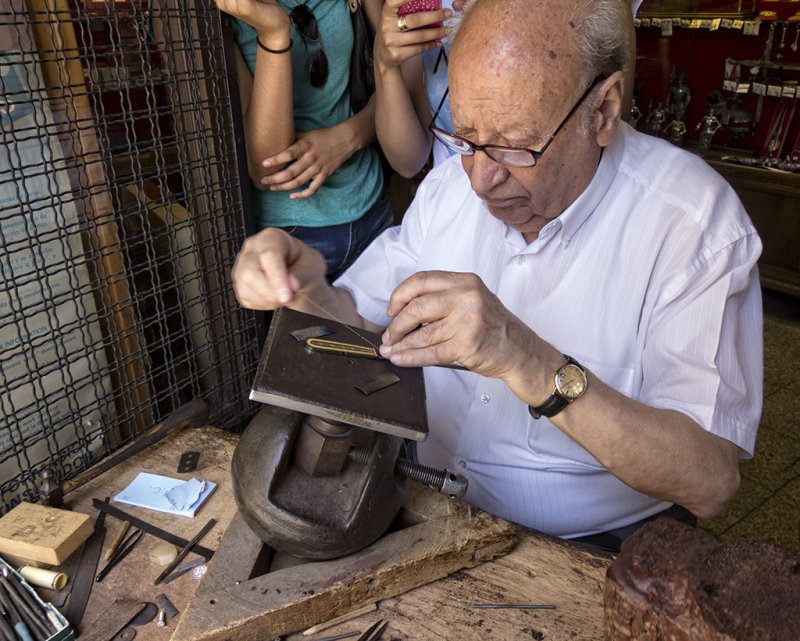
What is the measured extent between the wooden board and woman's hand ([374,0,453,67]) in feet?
3.88

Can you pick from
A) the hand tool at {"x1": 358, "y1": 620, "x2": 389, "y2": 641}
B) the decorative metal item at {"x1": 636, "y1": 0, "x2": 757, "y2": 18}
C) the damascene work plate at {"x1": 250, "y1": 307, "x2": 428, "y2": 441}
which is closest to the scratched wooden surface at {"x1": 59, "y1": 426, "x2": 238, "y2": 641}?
the hand tool at {"x1": 358, "y1": 620, "x2": 389, "y2": 641}

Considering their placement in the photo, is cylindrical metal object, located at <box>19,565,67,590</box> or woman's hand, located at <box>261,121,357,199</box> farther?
woman's hand, located at <box>261,121,357,199</box>

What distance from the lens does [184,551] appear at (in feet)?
4.10

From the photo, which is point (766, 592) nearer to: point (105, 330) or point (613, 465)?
point (613, 465)

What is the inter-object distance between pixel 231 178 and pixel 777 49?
4.02 metres

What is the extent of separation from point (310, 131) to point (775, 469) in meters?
2.57

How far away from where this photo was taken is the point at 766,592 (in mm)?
719

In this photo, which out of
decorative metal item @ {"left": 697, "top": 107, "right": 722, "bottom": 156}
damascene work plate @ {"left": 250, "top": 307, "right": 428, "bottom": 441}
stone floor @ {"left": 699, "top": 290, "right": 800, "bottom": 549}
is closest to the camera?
damascene work plate @ {"left": 250, "top": 307, "right": 428, "bottom": 441}

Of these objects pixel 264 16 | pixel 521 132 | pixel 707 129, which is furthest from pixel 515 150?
pixel 707 129

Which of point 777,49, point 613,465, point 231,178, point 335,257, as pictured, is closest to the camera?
point 613,465

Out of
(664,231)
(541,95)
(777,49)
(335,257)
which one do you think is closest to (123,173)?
(335,257)

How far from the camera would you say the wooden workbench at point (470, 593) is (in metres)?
1.08

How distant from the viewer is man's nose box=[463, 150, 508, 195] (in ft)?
4.38

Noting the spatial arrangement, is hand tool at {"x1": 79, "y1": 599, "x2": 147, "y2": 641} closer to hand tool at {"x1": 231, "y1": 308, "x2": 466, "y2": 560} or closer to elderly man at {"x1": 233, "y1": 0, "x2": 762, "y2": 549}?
hand tool at {"x1": 231, "y1": 308, "x2": 466, "y2": 560}
